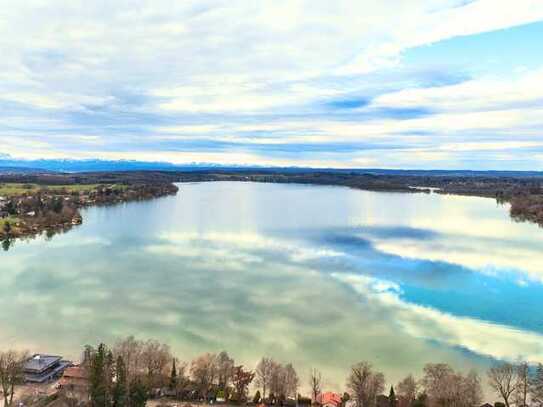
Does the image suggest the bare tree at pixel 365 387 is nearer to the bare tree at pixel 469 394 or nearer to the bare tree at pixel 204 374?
the bare tree at pixel 469 394

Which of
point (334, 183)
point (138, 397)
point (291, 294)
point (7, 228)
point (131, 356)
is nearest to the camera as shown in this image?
point (138, 397)

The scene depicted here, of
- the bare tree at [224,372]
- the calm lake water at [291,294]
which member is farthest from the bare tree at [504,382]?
the bare tree at [224,372]

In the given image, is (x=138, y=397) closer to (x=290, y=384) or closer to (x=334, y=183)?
(x=290, y=384)

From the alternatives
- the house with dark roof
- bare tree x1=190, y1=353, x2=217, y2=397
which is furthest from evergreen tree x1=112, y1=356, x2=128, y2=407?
the house with dark roof

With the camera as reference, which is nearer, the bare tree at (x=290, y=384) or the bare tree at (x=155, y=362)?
the bare tree at (x=290, y=384)

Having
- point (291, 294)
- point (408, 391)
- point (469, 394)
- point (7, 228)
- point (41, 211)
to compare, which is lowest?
point (291, 294)

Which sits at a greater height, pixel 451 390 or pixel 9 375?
pixel 451 390

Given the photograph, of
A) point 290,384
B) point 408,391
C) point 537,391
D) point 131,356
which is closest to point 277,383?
point 290,384
